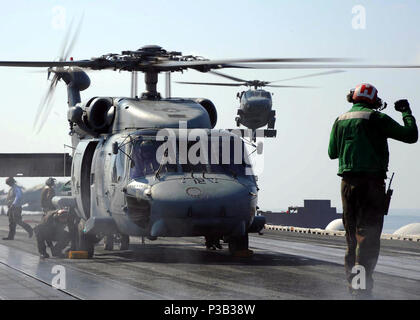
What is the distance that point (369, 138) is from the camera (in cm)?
845

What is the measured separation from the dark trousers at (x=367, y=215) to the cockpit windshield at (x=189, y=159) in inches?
249

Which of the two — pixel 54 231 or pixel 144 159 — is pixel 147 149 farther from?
pixel 54 231

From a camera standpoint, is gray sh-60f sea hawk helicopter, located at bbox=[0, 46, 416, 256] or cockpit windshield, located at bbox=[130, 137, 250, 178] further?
cockpit windshield, located at bbox=[130, 137, 250, 178]

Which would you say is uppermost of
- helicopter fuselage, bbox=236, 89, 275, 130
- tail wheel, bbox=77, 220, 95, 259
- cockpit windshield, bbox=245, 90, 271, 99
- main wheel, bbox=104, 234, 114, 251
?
cockpit windshield, bbox=245, 90, 271, 99

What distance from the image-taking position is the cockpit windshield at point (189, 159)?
47.9 feet

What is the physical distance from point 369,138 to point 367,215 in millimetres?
821

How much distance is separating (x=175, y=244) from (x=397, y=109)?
40.9ft

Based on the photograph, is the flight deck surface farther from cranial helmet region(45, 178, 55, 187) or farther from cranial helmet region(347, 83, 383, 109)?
cranial helmet region(45, 178, 55, 187)

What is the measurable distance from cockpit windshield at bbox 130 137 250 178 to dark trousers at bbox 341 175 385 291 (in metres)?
6.34

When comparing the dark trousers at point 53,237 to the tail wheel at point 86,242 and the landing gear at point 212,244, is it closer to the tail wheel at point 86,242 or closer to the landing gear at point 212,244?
the tail wheel at point 86,242

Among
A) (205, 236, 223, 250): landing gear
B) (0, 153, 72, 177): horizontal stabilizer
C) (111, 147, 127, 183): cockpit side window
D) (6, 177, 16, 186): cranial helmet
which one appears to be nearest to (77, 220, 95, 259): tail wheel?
(111, 147, 127, 183): cockpit side window

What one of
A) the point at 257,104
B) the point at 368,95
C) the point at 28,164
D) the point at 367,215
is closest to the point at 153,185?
the point at 368,95

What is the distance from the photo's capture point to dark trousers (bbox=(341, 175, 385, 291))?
27.4 feet
